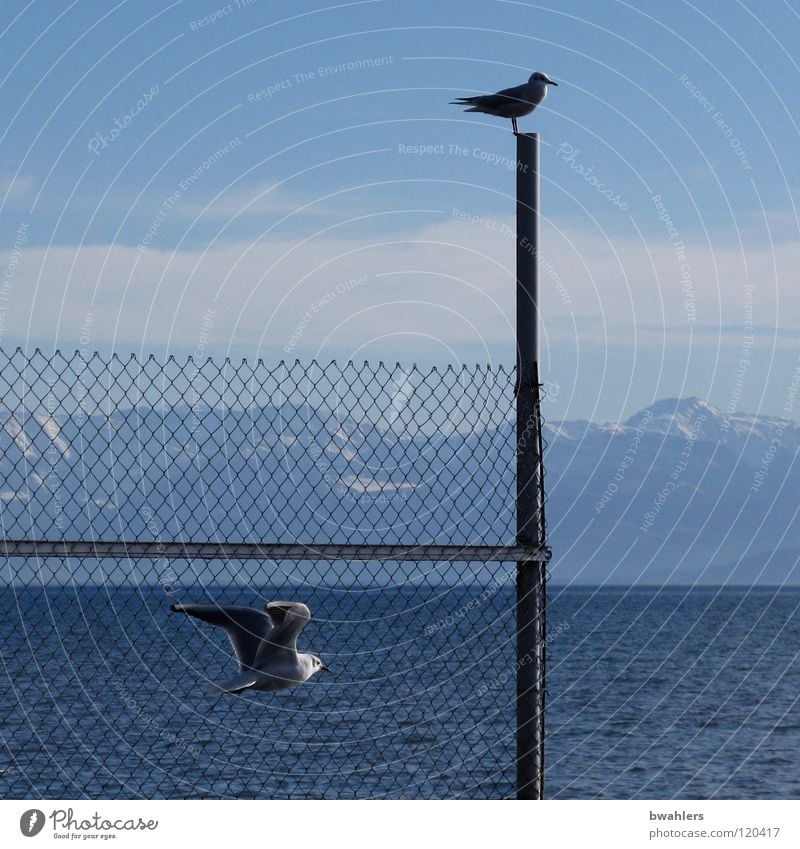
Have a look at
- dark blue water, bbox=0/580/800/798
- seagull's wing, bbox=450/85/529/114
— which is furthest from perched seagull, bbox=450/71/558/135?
dark blue water, bbox=0/580/800/798

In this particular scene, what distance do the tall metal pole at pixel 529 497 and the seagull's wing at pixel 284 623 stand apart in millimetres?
→ 1159

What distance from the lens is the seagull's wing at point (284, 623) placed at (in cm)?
636

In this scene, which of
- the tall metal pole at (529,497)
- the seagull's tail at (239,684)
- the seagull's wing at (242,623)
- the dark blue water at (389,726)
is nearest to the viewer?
the seagull's tail at (239,684)

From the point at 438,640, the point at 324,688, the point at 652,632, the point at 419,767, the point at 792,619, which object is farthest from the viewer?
the point at 792,619

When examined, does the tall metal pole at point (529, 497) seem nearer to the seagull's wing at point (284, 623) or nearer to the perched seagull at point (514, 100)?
the perched seagull at point (514, 100)

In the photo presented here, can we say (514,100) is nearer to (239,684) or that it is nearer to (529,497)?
(529,497)

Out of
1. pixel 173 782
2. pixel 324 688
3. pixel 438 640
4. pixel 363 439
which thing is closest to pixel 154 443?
pixel 363 439

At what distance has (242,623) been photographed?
6617 millimetres

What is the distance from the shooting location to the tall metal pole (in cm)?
696

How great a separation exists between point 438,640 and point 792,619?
2372 inches

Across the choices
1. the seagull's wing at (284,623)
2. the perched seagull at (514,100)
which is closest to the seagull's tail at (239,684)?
the seagull's wing at (284,623)

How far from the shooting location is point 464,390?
23.0ft

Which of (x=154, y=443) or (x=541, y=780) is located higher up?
(x=154, y=443)
